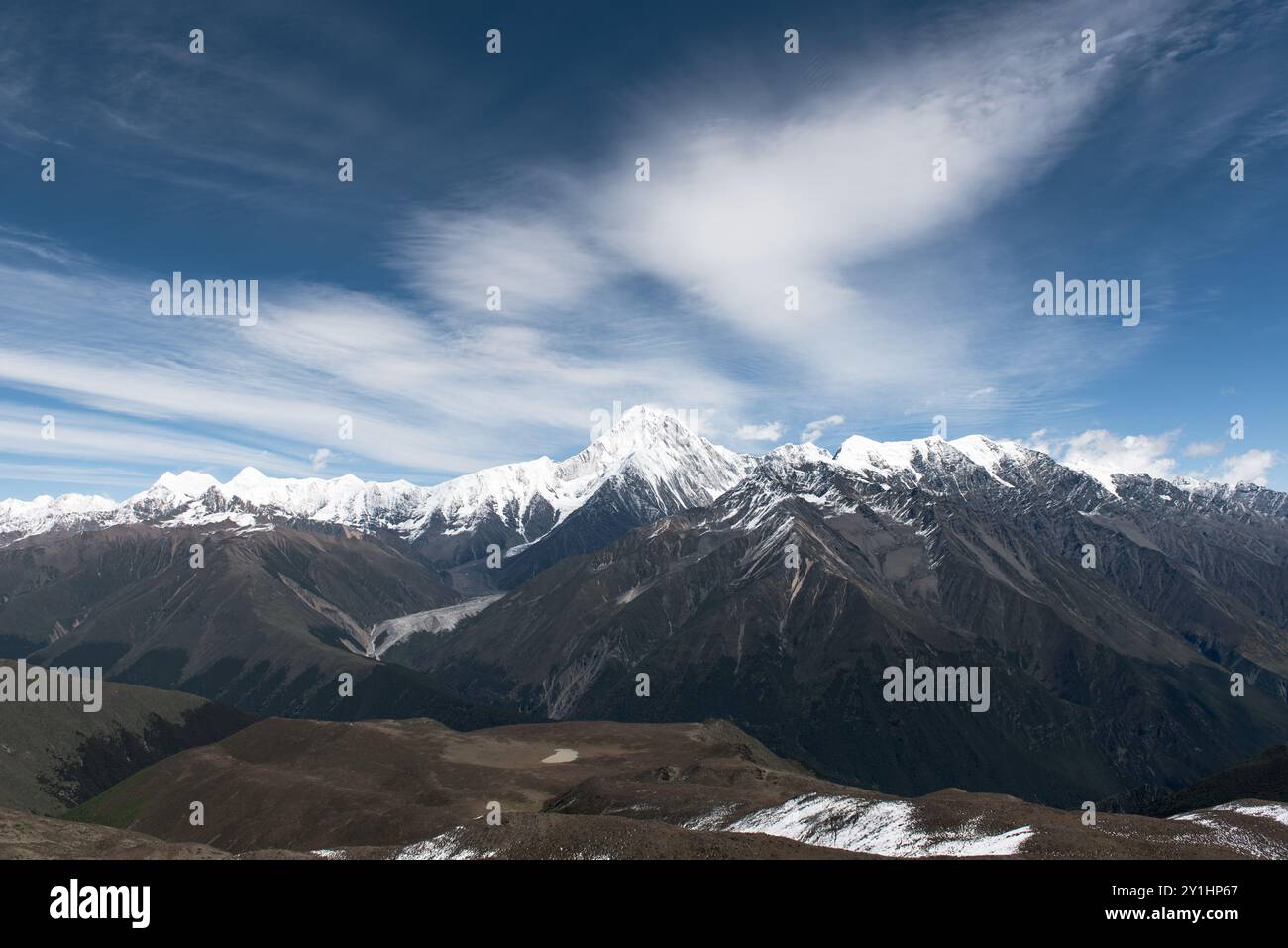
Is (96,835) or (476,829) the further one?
(96,835)
